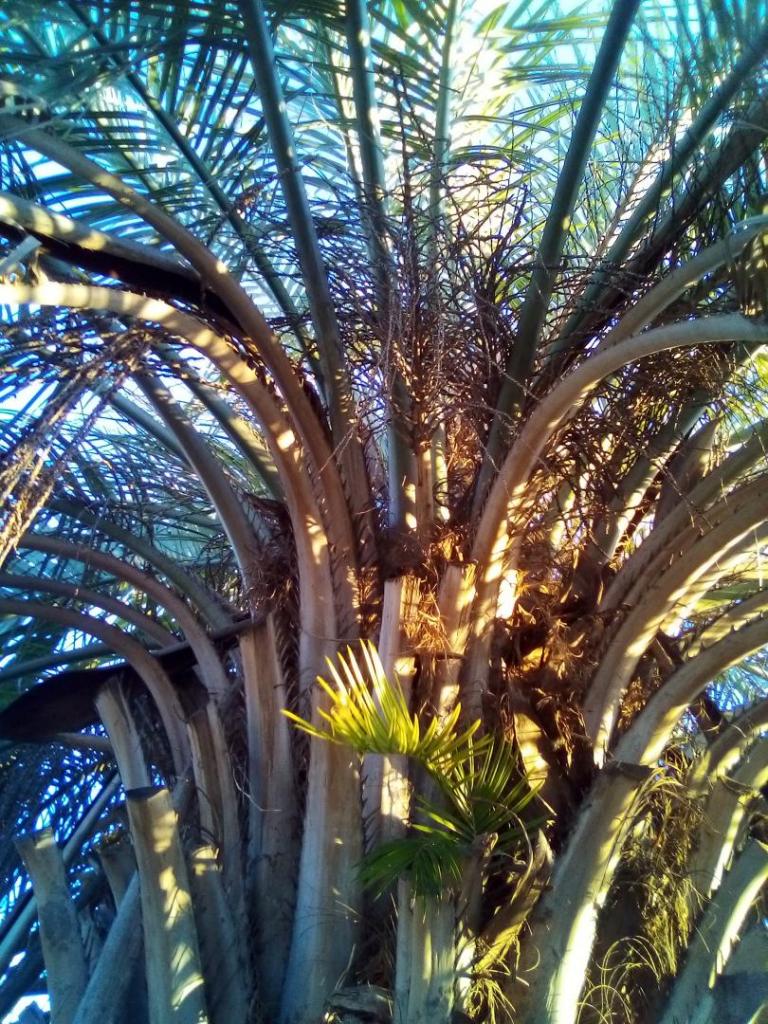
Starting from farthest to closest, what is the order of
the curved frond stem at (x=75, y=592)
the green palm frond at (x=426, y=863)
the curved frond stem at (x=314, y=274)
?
the curved frond stem at (x=75, y=592) < the curved frond stem at (x=314, y=274) < the green palm frond at (x=426, y=863)

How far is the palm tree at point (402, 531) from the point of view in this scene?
2.60m

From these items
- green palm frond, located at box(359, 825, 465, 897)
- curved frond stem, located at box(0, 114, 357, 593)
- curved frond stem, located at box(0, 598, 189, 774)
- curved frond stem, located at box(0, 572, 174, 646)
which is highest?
curved frond stem, located at box(0, 114, 357, 593)

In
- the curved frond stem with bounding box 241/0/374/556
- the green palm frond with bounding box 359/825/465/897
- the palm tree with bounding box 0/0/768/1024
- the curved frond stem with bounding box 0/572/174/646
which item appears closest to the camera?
the green palm frond with bounding box 359/825/465/897

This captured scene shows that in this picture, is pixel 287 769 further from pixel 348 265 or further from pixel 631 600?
pixel 348 265

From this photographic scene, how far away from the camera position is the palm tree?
8.52 ft

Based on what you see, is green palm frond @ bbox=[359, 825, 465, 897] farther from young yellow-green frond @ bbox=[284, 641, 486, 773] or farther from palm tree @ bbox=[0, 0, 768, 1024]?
young yellow-green frond @ bbox=[284, 641, 486, 773]

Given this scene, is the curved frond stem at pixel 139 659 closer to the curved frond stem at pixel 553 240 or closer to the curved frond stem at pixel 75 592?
the curved frond stem at pixel 75 592

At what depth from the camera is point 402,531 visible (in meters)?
3.31

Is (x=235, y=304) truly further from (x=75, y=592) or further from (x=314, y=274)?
(x=75, y=592)

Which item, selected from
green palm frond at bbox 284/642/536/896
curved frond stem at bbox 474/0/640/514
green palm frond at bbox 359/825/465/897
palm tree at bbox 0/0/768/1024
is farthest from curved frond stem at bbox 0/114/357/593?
green palm frond at bbox 359/825/465/897

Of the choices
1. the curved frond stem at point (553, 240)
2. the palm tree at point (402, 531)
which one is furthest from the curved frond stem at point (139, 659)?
the curved frond stem at point (553, 240)

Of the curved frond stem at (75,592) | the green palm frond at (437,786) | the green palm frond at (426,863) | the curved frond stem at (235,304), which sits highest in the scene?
the curved frond stem at (235,304)

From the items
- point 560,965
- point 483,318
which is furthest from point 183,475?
point 560,965

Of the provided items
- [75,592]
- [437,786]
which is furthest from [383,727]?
[75,592]
